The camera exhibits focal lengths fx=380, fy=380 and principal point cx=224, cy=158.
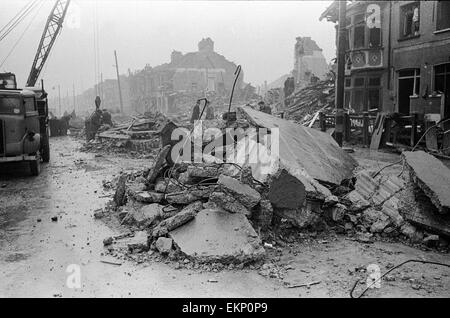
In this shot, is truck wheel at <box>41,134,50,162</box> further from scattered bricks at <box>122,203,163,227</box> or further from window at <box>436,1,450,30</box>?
window at <box>436,1,450,30</box>

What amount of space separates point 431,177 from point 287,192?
2104 mm

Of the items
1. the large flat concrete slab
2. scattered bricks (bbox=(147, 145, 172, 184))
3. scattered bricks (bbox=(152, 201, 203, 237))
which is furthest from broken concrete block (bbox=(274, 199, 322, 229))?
scattered bricks (bbox=(147, 145, 172, 184))

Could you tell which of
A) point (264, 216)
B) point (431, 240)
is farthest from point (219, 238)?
point (431, 240)

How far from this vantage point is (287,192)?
5.86 m

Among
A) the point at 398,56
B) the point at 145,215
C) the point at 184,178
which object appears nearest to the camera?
the point at 145,215

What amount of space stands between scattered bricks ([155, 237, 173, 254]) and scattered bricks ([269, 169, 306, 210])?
67.1 inches

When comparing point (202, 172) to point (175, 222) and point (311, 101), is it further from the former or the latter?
point (311, 101)

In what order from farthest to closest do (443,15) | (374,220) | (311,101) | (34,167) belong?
(311,101), (443,15), (34,167), (374,220)

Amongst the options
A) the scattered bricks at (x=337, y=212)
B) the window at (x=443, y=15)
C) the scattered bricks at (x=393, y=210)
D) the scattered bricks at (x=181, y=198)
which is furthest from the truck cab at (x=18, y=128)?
the window at (x=443, y=15)

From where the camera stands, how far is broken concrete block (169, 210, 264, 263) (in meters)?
4.89

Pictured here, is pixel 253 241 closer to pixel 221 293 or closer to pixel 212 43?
pixel 221 293

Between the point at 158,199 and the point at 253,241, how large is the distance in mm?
2325

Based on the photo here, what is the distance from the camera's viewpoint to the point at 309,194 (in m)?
5.97
